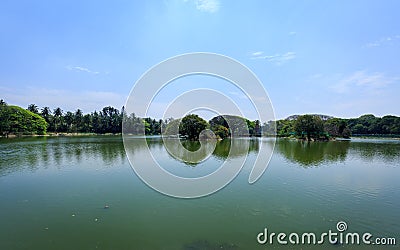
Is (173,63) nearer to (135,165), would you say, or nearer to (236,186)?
(236,186)

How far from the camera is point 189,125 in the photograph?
2000 inches

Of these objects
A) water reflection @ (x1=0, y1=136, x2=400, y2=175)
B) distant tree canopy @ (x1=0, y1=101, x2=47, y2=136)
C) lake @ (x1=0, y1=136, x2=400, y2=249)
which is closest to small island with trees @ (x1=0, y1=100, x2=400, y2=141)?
distant tree canopy @ (x1=0, y1=101, x2=47, y2=136)

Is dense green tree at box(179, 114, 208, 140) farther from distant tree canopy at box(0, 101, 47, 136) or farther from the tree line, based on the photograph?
distant tree canopy at box(0, 101, 47, 136)

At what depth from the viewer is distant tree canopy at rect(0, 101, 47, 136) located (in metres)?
55.3

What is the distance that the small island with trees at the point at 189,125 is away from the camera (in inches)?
2200

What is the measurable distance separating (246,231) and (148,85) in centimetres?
655

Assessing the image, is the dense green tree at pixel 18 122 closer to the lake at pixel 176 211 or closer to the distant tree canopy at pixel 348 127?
the lake at pixel 176 211

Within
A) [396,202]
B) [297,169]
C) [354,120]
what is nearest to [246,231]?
[396,202]

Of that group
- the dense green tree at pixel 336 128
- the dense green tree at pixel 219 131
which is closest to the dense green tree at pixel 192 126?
the dense green tree at pixel 219 131

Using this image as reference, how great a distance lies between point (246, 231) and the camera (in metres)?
7.37
